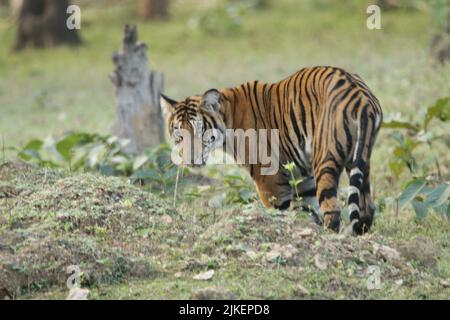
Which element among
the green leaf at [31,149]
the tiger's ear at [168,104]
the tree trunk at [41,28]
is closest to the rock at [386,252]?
the tiger's ear at [168,104]

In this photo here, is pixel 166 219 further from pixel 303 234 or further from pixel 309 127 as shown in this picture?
pixel 309 127

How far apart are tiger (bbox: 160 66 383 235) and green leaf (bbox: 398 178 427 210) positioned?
0.28m

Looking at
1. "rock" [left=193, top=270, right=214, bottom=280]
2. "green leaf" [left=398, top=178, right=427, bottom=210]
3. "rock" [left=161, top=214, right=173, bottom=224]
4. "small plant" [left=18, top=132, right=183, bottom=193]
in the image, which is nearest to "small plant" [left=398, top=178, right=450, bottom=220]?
"green leaf" [left=398, top=178, right=427, bottom=210]

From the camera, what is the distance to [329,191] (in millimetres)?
6902

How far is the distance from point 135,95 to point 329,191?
15.5 feet

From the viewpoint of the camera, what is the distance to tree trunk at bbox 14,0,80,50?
72.3ft

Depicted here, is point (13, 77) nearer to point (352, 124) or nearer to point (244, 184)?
point (244, 184)

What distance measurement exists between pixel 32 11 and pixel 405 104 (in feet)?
39.0

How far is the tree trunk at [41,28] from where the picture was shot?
72.3 ft

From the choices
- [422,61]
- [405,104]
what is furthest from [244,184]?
[422,61]

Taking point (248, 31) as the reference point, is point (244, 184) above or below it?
below

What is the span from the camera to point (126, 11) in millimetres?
26078

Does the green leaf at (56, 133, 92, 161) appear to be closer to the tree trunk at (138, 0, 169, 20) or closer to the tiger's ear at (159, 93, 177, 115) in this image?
the tiger's ear at (159, 93, 177, 115)

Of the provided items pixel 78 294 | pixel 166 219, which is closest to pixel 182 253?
pixel 166 219
